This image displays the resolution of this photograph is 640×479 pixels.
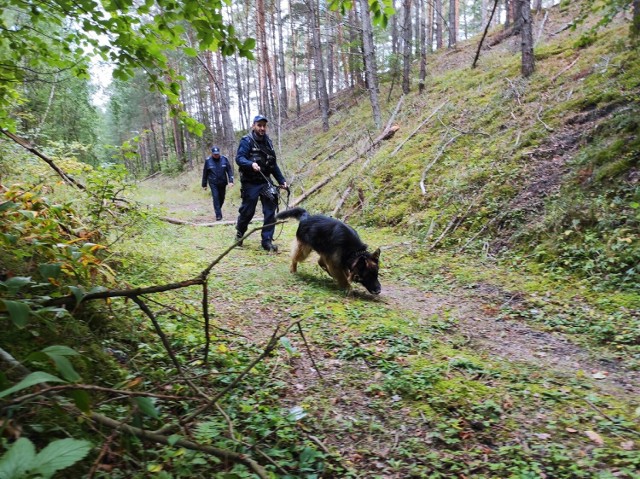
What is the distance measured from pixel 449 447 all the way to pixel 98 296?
245 cm

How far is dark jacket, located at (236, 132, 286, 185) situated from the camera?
8.32 metres

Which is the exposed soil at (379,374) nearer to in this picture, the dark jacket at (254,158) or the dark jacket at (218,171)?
the dark jacket at (254,158)

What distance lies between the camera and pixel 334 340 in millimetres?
4195

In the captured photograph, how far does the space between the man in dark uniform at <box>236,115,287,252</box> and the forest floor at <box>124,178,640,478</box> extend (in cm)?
258

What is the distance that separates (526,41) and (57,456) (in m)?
14.8

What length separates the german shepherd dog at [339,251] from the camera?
5.83m

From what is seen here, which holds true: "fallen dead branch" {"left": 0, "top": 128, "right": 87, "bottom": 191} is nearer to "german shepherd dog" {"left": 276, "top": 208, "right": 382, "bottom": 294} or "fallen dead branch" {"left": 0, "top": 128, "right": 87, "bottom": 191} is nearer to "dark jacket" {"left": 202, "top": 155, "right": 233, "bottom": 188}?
"german shepherd dog" {"left": 276, "top": 208, "right": 382, "bottom": 294}

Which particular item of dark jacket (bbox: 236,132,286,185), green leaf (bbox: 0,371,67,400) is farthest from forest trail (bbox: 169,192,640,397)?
dark jacket (bbox: 236,132,286,185)

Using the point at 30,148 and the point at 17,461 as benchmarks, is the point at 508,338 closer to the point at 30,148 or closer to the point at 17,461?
the point at 17,461

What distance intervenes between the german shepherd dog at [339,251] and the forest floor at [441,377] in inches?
11.1

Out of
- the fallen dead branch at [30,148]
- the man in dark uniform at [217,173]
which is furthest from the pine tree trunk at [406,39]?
the fallen dead branch at [30,148]

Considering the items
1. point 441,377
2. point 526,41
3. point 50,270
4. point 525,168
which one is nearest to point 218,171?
point 525,168

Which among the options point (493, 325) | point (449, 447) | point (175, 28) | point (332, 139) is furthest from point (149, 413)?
point (332, 139)

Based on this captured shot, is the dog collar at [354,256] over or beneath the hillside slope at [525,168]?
beneath
